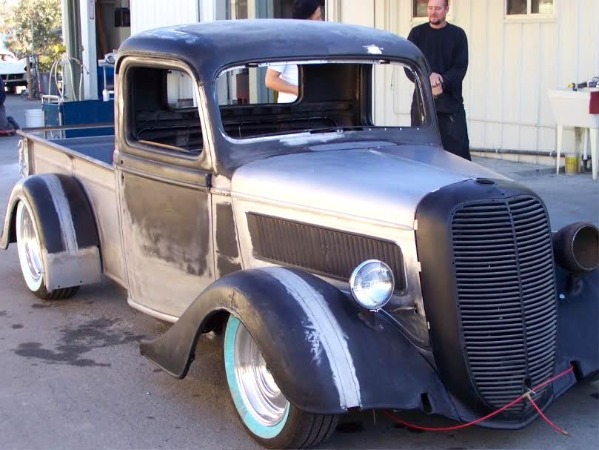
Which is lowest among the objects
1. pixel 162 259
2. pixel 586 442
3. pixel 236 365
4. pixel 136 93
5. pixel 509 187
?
pixel 586 442

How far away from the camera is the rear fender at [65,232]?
5.77 metres

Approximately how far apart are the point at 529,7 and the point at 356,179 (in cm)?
708

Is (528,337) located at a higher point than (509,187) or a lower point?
lower

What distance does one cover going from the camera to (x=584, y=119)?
31.0 ft

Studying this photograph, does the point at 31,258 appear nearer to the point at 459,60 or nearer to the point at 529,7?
the point at 459,60

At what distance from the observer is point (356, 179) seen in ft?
13.7

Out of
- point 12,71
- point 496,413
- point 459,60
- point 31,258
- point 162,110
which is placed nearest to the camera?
point 496,413

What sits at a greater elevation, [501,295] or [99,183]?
[99,183]

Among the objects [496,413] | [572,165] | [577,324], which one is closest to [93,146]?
[577,324]

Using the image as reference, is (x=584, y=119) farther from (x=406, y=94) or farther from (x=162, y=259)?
(x=162, y=259)

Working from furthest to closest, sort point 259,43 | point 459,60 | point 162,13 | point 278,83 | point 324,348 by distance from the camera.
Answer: point 162,13, point 459,60, point 278,83, point 259,43, point 324,348

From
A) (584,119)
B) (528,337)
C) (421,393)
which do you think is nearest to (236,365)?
(421,393)

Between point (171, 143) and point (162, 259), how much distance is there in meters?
0.82

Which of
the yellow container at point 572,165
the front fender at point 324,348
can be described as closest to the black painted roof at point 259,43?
the front fender at point 324,348
